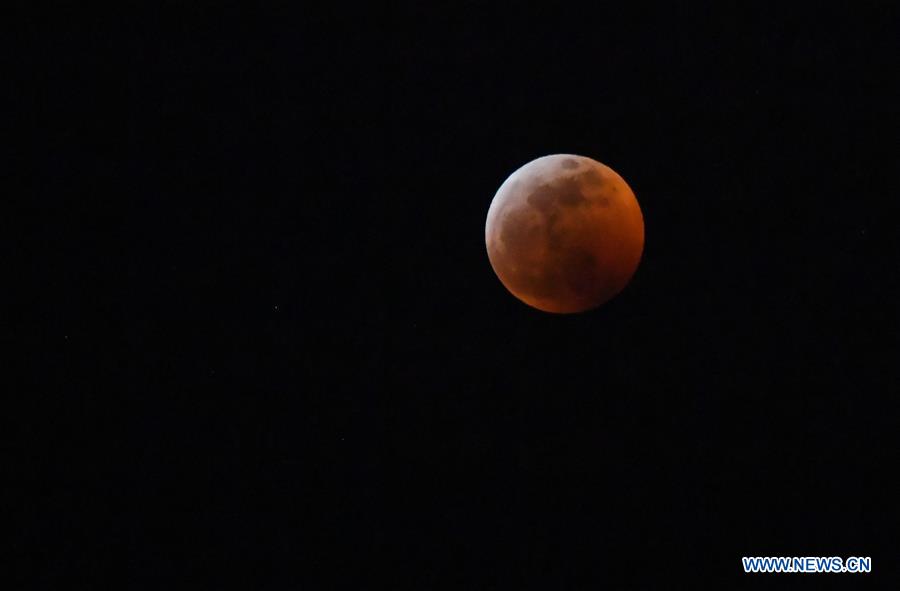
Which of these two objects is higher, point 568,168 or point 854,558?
point 568,168

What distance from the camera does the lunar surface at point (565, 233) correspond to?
5.50 m

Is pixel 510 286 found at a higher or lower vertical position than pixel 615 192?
lower

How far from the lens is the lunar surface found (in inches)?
216

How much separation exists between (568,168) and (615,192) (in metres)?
0.36

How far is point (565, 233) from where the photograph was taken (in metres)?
5.48

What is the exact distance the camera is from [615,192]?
5.70m

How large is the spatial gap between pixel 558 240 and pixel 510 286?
600mm

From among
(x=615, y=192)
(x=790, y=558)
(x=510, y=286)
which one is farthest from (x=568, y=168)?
(x=790, y=558)

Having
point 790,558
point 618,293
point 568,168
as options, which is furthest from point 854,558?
point 568,168

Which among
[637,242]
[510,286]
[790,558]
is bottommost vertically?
[790,558]

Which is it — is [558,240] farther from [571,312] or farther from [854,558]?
[854,558]

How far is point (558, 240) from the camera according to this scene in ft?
18.0

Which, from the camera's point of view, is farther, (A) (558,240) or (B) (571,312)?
(B) (571,312)

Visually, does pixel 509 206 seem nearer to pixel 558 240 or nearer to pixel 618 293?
pixel 558 240
